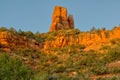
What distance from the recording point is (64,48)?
157 feet

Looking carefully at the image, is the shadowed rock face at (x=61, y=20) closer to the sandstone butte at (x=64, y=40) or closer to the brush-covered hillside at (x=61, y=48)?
the brush-covered hillside at (x=61, y=48)

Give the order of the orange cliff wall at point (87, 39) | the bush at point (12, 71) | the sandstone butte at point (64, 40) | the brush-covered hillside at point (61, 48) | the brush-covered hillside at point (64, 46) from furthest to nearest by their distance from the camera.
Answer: the orange cliff wall at point (87, 39) → the sandstone butte at point (64, 40) → the brush-covered hillside at point (64, 46) → the brush-covered hillside at point (61, 48) → the bush at point (12, 71)

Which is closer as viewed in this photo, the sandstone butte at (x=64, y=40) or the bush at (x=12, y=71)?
the bush at (x=12, y=71)

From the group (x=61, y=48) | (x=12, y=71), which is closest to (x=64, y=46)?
(x=61, y=48)

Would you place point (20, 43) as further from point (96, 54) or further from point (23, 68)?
point (23, 68)

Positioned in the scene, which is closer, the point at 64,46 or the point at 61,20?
the point at 64,46

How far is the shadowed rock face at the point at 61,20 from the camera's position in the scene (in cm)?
→ 6512

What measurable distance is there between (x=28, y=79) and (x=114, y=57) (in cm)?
2269

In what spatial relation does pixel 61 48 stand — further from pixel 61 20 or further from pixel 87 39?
pixel 61 20

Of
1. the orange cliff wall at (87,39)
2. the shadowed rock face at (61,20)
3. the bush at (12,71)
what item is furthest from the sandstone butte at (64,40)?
the bush at (12,71)

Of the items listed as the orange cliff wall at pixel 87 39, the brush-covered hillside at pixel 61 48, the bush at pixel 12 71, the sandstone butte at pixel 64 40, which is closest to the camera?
the bush at pixel 12 71

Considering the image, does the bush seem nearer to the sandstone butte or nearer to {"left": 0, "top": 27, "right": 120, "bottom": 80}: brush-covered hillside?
{"left": 0, "top": 27, "right": 120, "bottom": 80}: brush-covered hillside

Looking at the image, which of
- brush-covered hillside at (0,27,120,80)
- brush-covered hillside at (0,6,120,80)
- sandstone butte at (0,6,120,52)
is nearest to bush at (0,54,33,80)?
brush-covered hillside at (0,27,120,80)

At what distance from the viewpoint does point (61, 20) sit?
6706 cm
